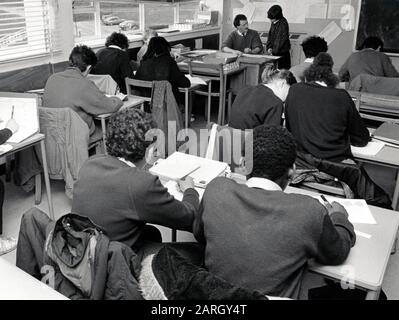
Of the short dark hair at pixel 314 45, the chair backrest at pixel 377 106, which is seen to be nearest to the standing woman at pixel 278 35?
the short dark hair at pixel 314 45

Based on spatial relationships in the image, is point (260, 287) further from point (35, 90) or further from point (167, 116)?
point (35, 90)

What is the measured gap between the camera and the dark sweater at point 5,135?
262 centimetres

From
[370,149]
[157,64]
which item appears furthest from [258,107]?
[157,64]

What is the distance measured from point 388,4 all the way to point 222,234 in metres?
5.78

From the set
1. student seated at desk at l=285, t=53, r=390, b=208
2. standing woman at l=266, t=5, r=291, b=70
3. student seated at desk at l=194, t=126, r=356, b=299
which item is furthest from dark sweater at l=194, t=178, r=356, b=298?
standing woman at l=266, t=5, r=291, b=70

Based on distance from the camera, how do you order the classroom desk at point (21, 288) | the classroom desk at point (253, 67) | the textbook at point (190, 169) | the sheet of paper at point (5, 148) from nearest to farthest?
the classroom desk at point (21, 288), the textbook at point (190, 169), the sheet of paper at point (5, 148), the classroom desk at point (253, 67)

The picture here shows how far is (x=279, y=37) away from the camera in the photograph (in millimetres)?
6027

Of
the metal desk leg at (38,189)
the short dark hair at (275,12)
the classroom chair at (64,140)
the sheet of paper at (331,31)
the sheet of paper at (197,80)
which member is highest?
the short dark hair at (275,12)

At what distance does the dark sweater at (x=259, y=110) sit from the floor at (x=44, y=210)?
819 mm

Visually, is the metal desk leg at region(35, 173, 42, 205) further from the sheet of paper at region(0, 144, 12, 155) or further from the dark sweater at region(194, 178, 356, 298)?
the dark sweater at region(194, 178, 356, 298)

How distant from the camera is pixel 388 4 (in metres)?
5.96

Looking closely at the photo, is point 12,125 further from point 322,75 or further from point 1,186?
point 322,75

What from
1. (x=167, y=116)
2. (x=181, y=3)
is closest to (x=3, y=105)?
(x=167, y=116)

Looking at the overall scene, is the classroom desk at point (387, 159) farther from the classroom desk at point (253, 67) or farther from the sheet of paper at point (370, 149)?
the classroom desk at point (253, 67)
